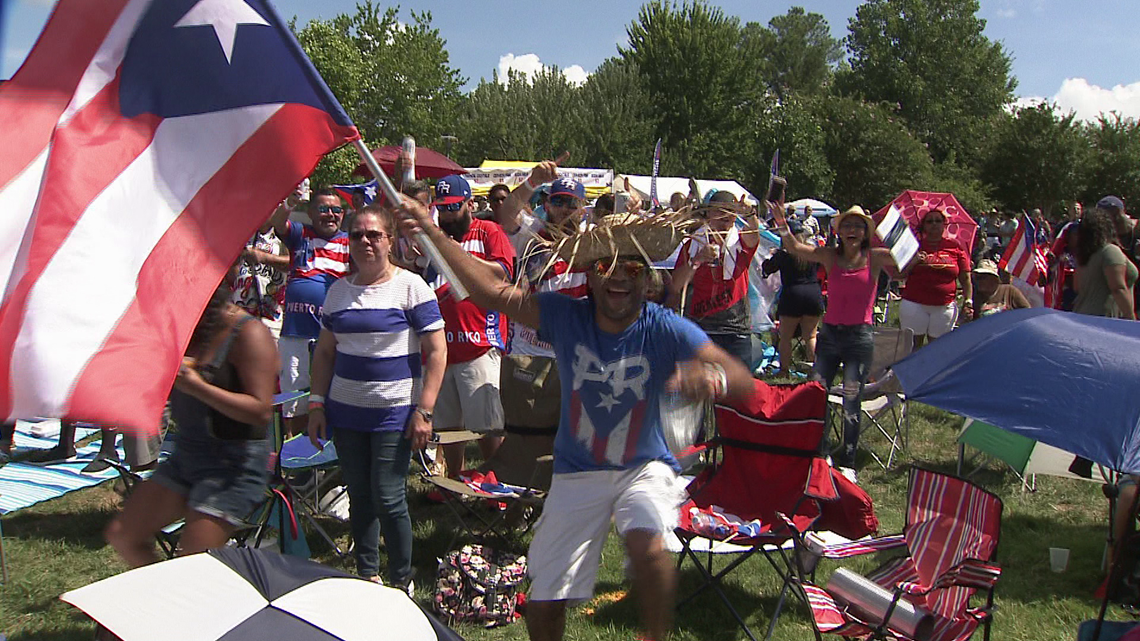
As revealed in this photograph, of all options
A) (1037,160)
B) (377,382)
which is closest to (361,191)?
(377,382)

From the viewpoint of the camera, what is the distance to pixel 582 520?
3498 millimetres

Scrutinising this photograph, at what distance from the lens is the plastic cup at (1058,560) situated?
5.27 metres

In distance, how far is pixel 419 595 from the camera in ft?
15.4

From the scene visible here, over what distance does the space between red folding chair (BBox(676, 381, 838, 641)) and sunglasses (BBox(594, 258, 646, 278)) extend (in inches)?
61.3

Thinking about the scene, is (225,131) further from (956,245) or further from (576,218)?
(956,245)

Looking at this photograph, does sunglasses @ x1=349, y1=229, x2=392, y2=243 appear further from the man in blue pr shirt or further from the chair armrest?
the chair armrest

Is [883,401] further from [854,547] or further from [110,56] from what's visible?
[110,56]

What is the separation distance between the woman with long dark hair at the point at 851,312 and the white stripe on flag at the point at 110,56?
481 centimetres

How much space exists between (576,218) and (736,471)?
221 cm

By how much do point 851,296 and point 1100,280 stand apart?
1.91m

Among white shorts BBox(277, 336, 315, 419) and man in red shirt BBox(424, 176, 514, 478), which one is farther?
white shorts BBox(277, 336, 315, 419)

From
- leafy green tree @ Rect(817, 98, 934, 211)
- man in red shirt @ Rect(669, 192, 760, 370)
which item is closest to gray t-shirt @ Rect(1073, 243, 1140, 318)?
man in red shirt @ Rect(669, 192, 760, 370)

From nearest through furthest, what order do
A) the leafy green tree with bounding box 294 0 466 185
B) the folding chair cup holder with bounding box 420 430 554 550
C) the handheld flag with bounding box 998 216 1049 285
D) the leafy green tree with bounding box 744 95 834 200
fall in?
the folding chair cup holder with bounding box 420 430 554 550, the handheld flag with bounding box 998 216 1049 285, the leafy green tree with bounding box 294 0 466 185, the leafy green tree with bounding box 744 95 834 200

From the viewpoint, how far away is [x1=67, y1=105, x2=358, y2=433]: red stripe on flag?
8.46 ft
